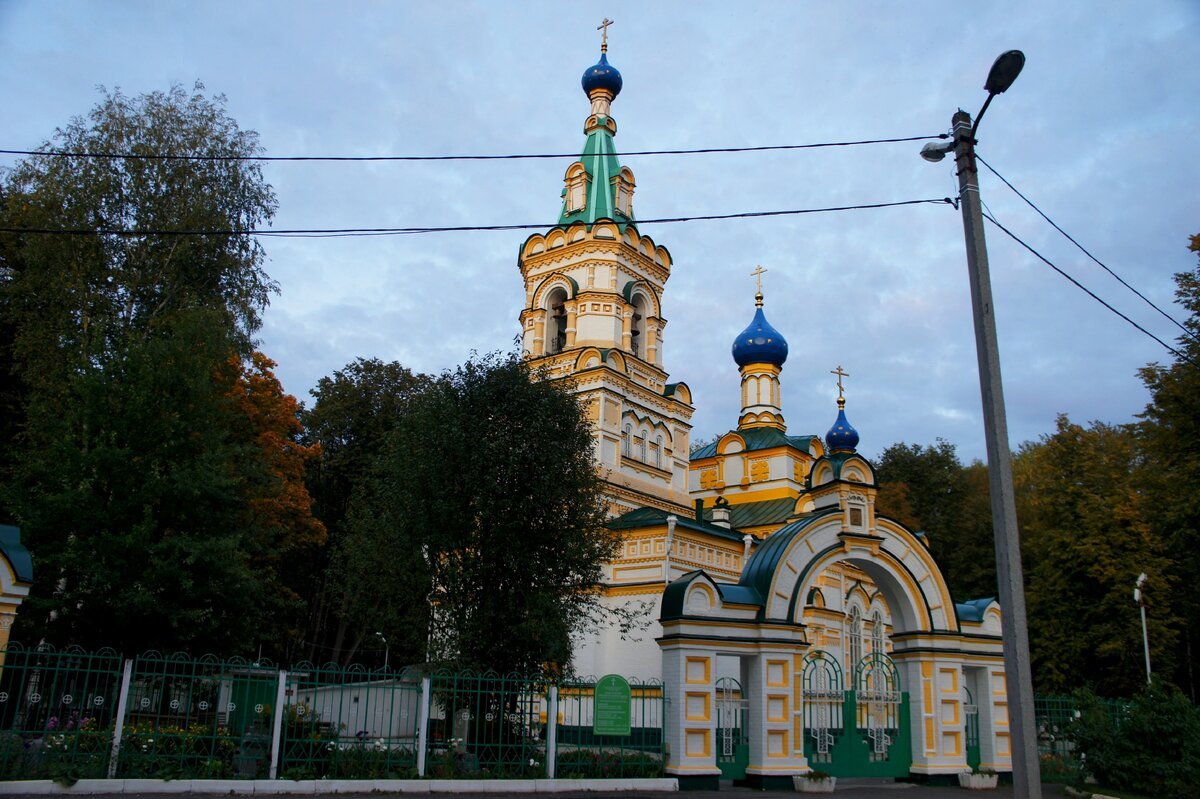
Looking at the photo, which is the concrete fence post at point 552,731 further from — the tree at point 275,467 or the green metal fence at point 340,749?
the tree at point 275,467

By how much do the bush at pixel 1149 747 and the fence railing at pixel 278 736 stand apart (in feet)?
26.8

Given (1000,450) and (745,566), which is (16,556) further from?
(1000,450)

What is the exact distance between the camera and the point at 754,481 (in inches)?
1444

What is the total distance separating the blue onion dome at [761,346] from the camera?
39188 mm

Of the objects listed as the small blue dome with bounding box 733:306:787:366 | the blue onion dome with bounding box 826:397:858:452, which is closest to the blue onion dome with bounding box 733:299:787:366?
the small blue dome with bounding box 733:306:787:366

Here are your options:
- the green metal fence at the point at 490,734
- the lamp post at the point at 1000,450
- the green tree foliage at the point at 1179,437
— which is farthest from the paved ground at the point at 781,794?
the green tree foliage at the point at 1179,437

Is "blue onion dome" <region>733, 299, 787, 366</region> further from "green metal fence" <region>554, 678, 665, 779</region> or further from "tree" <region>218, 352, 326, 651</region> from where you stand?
"green metal fence" <region>554, 678, 665, 779</region>

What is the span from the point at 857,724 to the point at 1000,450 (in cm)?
892

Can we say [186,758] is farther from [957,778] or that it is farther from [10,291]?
[10,291]

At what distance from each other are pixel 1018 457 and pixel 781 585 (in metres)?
40.2

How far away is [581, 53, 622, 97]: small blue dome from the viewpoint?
3284 cm

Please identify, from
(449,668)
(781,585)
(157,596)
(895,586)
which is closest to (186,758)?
(449,668)

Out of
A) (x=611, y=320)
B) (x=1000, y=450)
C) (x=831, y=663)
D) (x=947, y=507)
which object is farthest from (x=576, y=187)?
(x=947, y=507)

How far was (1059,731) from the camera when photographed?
18.1 metres
